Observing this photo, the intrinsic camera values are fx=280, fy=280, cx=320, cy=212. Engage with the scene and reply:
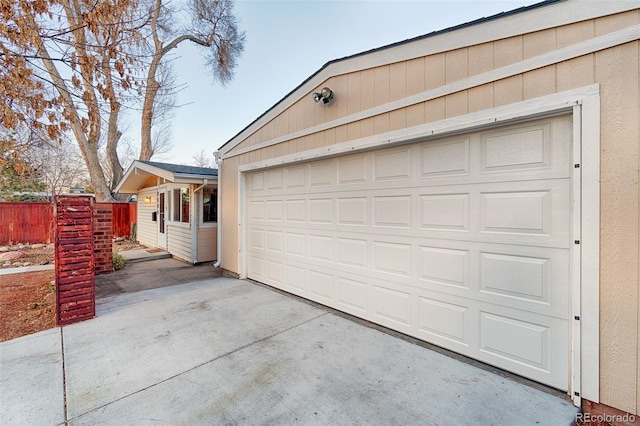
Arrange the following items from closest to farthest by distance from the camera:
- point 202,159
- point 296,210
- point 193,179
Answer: point 296,210 → point 193,179 → point 202,159

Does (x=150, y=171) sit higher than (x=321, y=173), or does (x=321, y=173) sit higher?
(x=150, y=171)

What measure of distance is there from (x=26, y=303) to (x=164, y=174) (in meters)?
3.97

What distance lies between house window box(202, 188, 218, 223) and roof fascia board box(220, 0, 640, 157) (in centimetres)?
519

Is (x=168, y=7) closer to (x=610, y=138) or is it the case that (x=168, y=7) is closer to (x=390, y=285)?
(x=390, y=285)

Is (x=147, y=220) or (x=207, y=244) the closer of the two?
(x=207, y=244)

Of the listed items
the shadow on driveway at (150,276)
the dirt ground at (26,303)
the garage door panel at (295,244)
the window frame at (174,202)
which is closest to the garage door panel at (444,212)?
the garage door panel at (295,244)

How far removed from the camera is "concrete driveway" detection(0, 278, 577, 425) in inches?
79.1

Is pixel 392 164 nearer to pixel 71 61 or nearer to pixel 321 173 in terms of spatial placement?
pixel 321 173

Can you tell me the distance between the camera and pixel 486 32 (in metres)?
2.58

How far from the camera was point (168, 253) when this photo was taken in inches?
357

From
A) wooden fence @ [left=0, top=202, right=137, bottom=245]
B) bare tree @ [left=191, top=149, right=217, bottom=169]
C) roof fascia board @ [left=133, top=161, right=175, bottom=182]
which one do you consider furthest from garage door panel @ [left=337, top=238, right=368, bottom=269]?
bare tree @ [left=191, top=149, right=217, bottom=169]

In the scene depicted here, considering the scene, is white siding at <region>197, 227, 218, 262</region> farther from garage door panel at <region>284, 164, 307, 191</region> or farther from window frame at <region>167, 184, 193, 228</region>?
garage door panel at <region>284, 164, 307, 191</region>

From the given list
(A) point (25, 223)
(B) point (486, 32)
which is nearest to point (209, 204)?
(B) point (486, 32)

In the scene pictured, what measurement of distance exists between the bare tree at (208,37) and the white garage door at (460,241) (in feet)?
11.4
